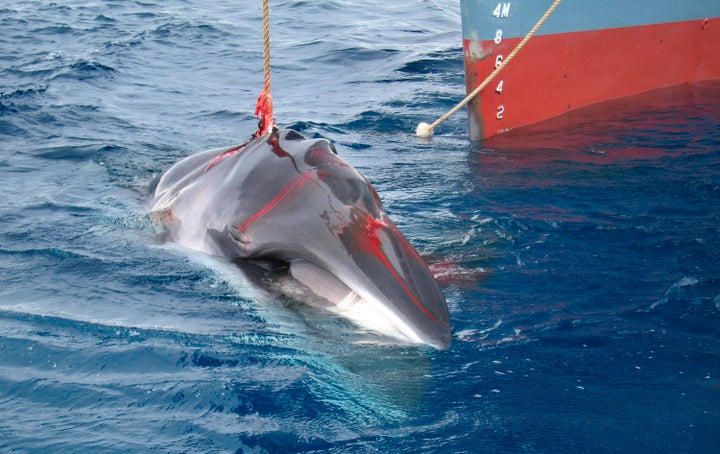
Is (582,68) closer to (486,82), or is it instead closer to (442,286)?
(486,82)

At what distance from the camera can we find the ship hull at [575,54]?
10.9 meters

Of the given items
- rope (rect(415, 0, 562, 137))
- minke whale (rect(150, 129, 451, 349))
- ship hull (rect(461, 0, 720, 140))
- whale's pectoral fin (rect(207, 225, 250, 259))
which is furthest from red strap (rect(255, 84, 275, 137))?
ship hull (rect(461, 0, 720, 140))

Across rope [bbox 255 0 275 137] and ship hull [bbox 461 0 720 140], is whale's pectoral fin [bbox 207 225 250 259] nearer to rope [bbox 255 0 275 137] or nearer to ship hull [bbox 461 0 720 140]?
rope [bbox 255 0 275 137]

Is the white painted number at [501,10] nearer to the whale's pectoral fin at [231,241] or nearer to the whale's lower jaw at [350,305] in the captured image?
the whale's pectoral fin at [231,241]

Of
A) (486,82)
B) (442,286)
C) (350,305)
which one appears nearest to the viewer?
(350,305)

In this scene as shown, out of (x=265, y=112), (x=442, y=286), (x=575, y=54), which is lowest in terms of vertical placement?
(x=442, y=286)

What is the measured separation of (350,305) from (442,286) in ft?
A: 3.43

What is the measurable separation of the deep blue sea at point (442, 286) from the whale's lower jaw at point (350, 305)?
95mm

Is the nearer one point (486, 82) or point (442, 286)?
point (442, 286)

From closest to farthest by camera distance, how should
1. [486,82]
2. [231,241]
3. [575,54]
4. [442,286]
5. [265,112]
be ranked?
1. [231,241]
2. [442,286]
3. [265,112]
4. [486,82]
5. [575,54]

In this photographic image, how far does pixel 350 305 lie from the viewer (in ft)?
16.0

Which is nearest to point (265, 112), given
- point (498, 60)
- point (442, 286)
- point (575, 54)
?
point (442, 286)

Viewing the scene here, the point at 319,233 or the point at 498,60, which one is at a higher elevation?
the point at 498,60

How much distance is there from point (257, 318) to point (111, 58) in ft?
39.2
